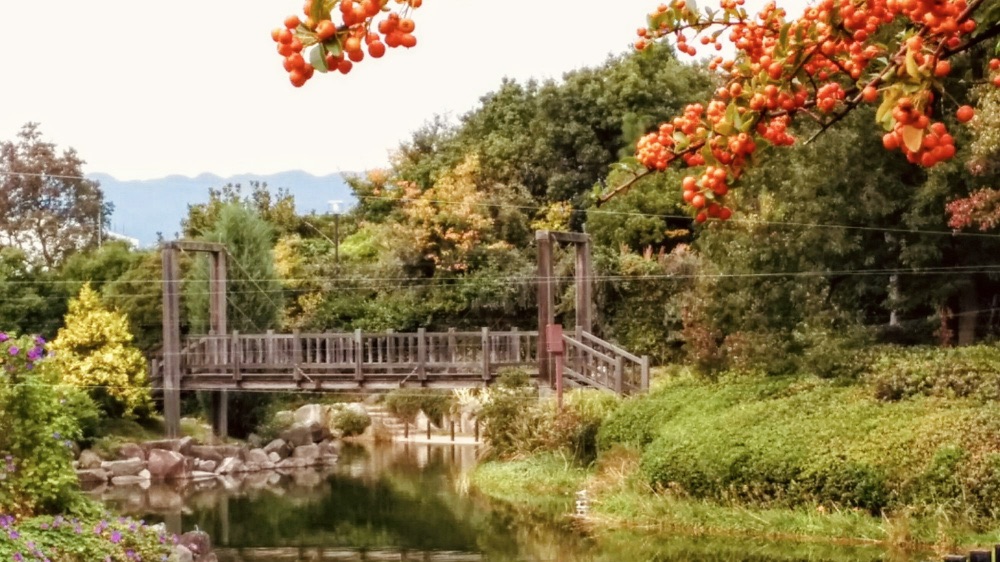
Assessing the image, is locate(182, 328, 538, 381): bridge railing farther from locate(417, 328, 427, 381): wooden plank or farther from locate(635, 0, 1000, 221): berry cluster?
locate(635, 0, 1000, 221): berry cluster

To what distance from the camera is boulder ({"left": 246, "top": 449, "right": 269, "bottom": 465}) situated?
1673 centimetres

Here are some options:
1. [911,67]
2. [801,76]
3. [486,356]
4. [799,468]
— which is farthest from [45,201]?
[911,67]

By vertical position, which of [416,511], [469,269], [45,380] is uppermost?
[469,269]

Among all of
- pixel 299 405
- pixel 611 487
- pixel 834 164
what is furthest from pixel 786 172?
pixel 299 405

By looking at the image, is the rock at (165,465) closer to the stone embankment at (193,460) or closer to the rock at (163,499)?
the stone embankment at (193,460)

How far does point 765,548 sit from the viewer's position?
30.4 feet

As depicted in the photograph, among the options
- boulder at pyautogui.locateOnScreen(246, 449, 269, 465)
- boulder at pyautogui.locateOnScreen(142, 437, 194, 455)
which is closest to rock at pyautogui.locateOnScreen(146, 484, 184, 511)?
boulder at pyautogui.locateOnScreen(142, 437, 194, 455)

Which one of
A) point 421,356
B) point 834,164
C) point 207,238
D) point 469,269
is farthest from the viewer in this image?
point 469,269

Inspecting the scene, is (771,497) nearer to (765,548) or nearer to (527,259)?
(765,548)

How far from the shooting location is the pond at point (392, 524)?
9523 mm

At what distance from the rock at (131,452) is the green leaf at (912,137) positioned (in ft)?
49.8

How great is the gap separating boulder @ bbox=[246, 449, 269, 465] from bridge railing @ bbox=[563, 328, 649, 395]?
454 centimetres

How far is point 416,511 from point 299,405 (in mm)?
9311

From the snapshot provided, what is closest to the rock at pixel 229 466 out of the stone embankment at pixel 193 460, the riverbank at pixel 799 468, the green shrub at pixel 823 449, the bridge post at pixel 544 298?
the stone embankment at pixel 193 460
